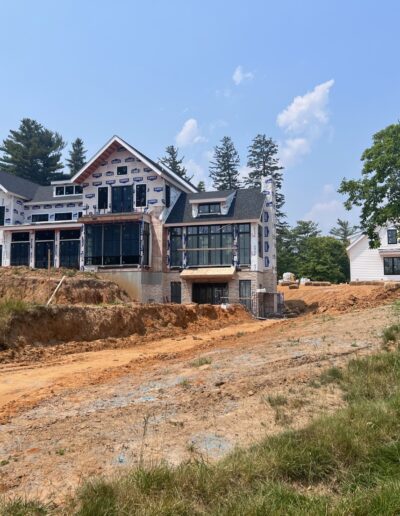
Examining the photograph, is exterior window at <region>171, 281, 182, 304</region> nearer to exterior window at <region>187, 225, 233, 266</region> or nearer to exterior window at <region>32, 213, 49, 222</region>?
exterior window at <region>187, 225, 233, 266</region>

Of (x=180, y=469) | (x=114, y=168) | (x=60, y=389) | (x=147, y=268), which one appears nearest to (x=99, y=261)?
(x=147, y=268)

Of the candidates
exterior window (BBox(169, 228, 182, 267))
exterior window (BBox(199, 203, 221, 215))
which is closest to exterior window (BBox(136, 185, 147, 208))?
exterior window (BBox(169, 228, 182, 267))

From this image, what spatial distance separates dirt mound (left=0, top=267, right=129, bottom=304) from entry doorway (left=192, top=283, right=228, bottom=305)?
895 cm

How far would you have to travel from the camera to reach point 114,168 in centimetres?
3716

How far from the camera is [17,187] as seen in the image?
138 feet

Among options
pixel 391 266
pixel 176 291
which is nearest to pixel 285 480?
pixel 176 291

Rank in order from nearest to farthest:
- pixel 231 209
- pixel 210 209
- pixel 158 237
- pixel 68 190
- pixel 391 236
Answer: pixel 231 209, pixel 158 237, pixel 210 209, pixel 68 190, pixel 391 236

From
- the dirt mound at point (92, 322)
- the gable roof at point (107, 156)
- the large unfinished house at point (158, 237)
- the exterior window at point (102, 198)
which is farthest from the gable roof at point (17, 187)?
the dirt mound at point (92, 322)

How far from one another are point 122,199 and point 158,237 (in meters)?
4.56

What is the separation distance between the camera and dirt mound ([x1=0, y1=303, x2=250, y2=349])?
51.9 feet

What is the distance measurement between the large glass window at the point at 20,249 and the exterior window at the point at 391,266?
3314 centimetres

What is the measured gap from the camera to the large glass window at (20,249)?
38688 millimetres

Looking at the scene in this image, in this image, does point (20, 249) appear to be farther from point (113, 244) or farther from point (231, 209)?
point (231, 209)

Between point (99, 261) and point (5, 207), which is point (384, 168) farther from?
point (5, 207)
